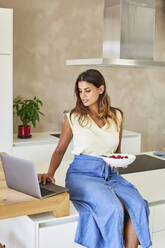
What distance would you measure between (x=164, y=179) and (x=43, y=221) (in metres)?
1.07

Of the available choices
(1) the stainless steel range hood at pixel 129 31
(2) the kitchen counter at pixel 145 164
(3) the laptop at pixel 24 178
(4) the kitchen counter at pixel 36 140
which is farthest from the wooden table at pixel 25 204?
(4) the kitchen counter at pixel 36 140

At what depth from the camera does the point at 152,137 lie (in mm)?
5387

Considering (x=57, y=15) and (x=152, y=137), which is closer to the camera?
(x=57, y=15)

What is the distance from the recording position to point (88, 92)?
217 cm

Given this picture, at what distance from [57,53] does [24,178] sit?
9.42 feet

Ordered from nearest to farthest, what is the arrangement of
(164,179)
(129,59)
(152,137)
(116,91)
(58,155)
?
(58,155) < (164,179) < (129,59) < (116,91) < (152,137)

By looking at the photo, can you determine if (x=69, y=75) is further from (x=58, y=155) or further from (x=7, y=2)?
(x=58, y=155)

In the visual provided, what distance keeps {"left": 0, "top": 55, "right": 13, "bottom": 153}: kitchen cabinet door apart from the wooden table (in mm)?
1793

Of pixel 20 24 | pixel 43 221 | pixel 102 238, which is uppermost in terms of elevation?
pixel 20 24

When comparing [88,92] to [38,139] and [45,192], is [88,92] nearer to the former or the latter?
[45,192]

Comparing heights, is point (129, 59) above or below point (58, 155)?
above

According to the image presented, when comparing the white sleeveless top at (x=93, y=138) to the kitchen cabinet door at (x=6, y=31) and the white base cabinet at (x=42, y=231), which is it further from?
the kitchen cabinet door at (x=6, y=31)

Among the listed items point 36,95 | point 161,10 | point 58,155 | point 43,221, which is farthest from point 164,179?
point 161,10

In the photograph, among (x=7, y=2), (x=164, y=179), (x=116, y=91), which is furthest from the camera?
(x=116, y=91)
